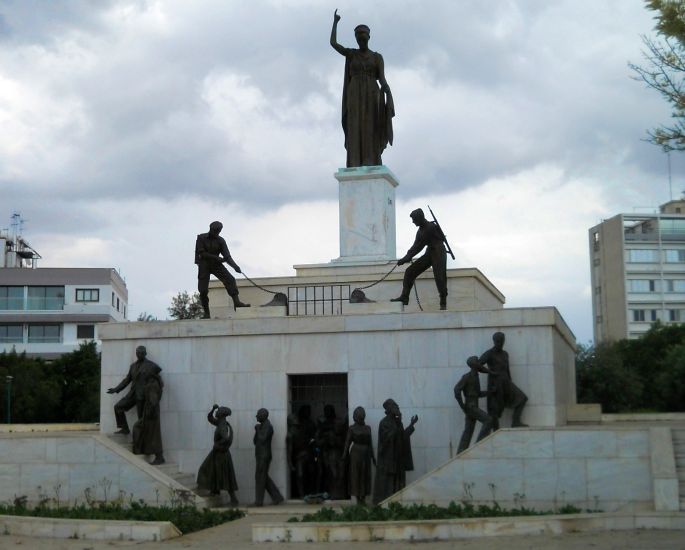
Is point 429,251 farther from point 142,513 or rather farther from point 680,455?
point 142,513

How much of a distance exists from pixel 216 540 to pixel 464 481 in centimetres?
403

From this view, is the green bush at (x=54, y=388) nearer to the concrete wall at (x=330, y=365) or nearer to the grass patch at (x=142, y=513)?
the concrete wall at (x=330, y=365)

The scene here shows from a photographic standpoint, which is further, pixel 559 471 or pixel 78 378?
pixel 78 378

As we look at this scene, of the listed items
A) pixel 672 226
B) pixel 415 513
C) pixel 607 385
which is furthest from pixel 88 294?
pixel 415 513

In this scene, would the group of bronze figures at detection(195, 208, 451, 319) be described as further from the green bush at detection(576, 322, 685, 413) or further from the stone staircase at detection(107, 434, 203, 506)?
the green bush at detection(576, 322, 685, 413)

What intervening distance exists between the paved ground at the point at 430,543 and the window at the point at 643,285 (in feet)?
279

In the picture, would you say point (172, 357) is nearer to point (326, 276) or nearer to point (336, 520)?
point (326, 276)

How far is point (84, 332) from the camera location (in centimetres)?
6769

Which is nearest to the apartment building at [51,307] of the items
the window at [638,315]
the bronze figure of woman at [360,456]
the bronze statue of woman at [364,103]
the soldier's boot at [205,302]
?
the bronze statue of woman at [364,103]

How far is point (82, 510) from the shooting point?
15.6 m

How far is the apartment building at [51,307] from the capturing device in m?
66.6

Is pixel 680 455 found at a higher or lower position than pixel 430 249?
lower

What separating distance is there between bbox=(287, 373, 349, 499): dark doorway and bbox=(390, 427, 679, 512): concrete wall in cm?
252

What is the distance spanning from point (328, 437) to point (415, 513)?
4346 millimetres
